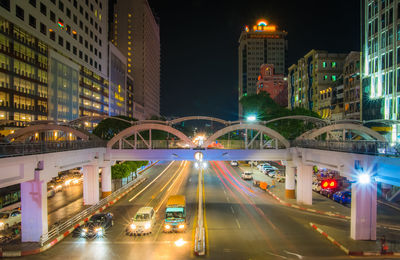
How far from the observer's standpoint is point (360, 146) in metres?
20.9

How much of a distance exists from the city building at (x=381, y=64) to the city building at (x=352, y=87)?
8767 millimetres

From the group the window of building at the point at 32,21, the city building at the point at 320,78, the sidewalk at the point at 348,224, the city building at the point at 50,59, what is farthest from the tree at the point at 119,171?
the city building at the point at 320,78

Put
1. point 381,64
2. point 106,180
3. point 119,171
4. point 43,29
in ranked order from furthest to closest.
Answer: point 43,29
point 381,64
point 119,171
point 106,180

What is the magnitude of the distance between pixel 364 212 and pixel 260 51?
567 feet

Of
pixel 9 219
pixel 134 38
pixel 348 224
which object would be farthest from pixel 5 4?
pixel 134 38

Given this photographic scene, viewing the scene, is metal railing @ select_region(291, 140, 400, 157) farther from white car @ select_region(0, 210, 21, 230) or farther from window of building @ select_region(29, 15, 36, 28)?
window of building @ select_region(29, 15, 36, 28)

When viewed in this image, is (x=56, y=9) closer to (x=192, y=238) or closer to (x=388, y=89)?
(x=192, y=238)

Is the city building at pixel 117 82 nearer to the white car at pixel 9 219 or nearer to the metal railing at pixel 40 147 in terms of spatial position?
the metal railing at pixel 40 147

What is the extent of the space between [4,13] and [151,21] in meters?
133

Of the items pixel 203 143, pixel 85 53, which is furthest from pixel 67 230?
pixel 85 53

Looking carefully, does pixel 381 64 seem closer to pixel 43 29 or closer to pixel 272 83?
pixel 43 29

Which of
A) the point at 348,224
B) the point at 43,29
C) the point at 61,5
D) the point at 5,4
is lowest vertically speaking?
the point at 348,224

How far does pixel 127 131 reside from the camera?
108 ft

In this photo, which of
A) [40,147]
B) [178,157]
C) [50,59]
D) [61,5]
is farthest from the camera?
[61,5]
